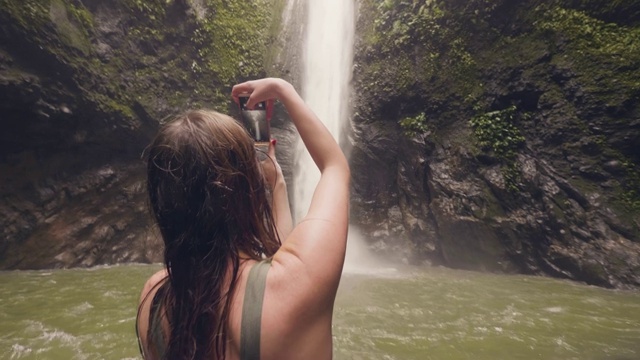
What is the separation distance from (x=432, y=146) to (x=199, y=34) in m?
6.72

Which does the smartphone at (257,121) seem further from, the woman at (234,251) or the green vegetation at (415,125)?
the green vegetation at (415,125)

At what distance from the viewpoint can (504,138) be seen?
753cm

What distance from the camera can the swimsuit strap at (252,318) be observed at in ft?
2.51

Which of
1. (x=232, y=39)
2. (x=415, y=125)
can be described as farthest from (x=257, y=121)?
(x=232, y=39)

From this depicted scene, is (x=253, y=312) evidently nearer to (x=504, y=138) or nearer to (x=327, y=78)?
(x=504, y=138)

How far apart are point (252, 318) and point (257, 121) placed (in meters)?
0.76

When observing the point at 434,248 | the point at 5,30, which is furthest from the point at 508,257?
the point at 5,30

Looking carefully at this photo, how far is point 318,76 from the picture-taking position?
11.7m

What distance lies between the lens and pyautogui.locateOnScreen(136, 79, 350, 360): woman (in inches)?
30.4

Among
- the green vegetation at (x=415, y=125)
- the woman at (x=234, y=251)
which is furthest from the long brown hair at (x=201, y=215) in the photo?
the green vegetation at (x=415, y=125)

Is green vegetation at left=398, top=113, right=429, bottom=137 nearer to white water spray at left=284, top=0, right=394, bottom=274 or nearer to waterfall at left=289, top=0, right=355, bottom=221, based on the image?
white water spray at left=284, top=0, right=394, bottom=274

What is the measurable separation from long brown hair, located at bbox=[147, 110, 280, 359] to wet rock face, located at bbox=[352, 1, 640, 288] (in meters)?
6.97

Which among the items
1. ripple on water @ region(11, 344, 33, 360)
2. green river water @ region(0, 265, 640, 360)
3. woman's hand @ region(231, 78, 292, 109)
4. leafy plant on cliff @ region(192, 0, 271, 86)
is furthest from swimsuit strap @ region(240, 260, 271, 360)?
leafy plant on cliff @ region(192, 0, 271, 86)

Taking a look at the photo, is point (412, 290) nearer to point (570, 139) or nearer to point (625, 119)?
point (570, 139)
